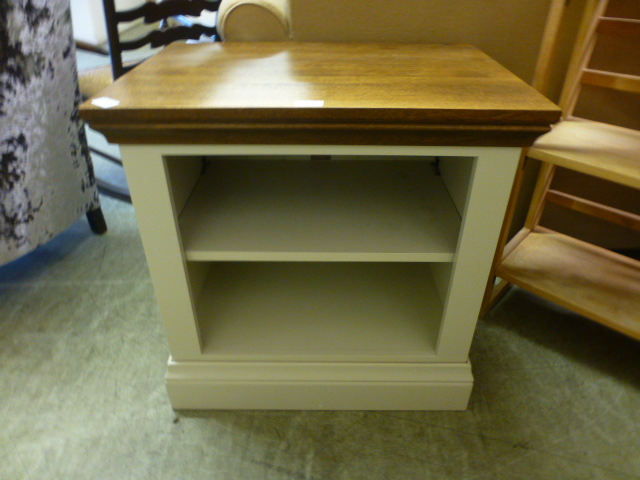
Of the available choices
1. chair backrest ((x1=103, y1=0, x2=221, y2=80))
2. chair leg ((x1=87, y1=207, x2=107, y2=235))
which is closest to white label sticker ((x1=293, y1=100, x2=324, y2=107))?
chair backrest ((x1=103, y1=0, x2=221, y2=80))

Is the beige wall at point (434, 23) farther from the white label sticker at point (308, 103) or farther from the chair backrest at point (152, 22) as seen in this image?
the chair backrest at point (152, 22)

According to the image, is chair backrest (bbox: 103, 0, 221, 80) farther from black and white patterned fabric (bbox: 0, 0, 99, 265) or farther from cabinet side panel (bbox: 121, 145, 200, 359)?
cabinet side panel (bbox: 121, 145, 200, 359)

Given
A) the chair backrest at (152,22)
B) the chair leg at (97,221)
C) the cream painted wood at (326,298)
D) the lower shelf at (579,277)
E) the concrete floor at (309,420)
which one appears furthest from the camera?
the chair leg at (97,221)

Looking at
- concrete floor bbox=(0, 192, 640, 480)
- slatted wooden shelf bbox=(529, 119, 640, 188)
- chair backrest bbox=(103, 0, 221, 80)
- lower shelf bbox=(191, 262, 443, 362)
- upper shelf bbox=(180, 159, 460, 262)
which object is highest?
chair backrest bbox=(103, 0, 221, 80)

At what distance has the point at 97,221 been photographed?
135cm

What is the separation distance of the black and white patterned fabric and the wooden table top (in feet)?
1.68

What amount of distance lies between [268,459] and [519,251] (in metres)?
0.71

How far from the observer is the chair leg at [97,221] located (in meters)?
1.33

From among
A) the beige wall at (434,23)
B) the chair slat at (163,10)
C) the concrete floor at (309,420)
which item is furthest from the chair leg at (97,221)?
the beige wall at (434,23)

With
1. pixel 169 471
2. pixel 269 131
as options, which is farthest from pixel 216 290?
pixel 269 131

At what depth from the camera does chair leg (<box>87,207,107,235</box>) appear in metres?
1.33

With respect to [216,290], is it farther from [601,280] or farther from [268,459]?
[601,280]

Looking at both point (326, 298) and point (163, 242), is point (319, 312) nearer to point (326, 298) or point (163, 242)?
point (326, 298)

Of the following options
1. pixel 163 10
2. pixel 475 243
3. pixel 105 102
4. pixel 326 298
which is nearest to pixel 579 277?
pixel 475 243
